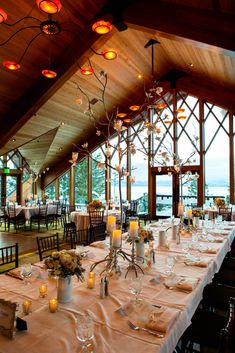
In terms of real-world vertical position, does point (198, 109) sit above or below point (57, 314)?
above

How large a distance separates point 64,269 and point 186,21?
507cm

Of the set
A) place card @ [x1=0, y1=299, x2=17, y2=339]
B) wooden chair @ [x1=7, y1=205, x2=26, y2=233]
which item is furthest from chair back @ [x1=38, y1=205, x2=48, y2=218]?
place card @ [x1=0, y1=299, x2=17, y2=339]

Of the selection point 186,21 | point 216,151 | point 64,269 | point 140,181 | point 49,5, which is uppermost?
point 186,21

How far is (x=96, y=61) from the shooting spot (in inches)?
318

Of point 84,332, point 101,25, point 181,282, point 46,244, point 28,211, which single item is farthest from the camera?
point 28,211

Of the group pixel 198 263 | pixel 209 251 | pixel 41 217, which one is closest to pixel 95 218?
pixel 41 217

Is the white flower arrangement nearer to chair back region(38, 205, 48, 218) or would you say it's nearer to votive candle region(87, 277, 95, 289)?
votive candle region(87, 277, 95, 289)

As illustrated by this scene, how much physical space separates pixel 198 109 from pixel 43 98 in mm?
6109

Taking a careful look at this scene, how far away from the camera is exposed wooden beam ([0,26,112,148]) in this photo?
22.1 feet

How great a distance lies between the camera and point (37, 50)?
21.5ft

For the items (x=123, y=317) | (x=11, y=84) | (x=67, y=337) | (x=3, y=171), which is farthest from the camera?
(x=3, y=171)

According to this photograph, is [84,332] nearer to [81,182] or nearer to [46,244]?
[46,244]

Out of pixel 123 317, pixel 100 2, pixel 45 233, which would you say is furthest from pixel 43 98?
pixel 123 317

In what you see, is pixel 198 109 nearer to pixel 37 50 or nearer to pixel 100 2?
pixel 100 2
